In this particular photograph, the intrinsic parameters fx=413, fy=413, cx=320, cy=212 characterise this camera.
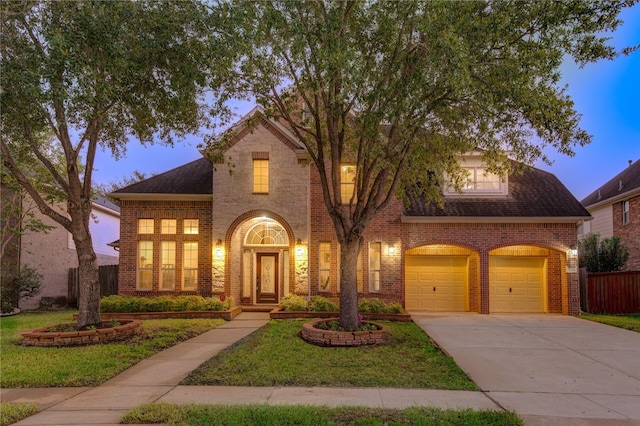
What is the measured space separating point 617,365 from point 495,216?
7781mm

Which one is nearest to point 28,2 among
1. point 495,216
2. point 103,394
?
point 103,394

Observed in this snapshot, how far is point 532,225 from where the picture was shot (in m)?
15.6

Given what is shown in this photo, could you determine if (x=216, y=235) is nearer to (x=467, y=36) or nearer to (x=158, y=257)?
(x=158, y=257)

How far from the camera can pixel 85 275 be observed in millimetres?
10195

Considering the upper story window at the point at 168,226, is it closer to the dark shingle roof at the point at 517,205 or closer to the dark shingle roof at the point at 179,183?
the dark shingle roof at the point at 179,183

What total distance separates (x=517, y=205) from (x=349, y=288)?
9.19m

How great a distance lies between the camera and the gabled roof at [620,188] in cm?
2044

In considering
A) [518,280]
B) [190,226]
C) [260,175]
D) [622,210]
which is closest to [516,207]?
[518,280]

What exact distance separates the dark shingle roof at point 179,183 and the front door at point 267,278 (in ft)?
11.1

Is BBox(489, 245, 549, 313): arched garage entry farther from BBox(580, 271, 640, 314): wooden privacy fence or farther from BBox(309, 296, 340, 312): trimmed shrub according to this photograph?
BBox(309, 296, 340, 312): trimmed shrub

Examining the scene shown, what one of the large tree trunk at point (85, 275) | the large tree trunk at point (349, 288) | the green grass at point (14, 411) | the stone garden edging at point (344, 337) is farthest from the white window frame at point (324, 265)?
the green grass at point (14, 411)

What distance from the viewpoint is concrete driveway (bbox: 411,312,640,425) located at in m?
5.66

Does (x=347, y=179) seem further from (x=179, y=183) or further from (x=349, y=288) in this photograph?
(x=179, y=183)

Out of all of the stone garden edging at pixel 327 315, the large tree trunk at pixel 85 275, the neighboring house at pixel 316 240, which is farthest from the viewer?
the neighboring house at pixel 316 240
